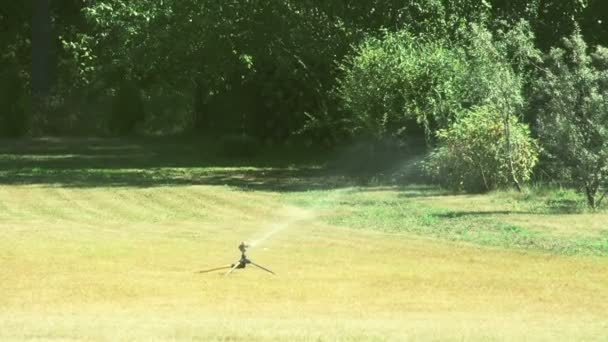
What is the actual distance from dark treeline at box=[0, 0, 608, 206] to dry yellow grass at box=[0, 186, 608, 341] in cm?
674

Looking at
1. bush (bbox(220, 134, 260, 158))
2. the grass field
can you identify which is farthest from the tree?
bush (bbox(220, 134, 260, 158))

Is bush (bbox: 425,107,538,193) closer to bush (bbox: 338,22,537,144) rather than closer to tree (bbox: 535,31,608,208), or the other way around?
bush (bbox: 338,22,537,144)

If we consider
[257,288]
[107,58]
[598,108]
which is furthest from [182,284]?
[107,58]

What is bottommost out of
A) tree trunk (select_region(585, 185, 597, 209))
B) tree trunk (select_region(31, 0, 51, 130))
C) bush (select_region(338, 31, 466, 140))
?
tree trunk (select_region(585, 185, 597, 209))

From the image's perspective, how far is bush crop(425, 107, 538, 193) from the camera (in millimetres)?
28109

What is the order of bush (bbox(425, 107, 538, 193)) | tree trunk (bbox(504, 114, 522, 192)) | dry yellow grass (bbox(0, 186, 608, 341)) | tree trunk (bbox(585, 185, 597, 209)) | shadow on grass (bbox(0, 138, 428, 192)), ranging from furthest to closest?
shadow on grass (bbox(0, 138, 428, 192)), bush (bbox(425, 107, 538, 193)), tree trunk (bbox(504, 114, 522, 192)), tree trunk (bbox(585, 185, 597, 209)), dry yellow grass (bbox(0, 186, 608, 341))

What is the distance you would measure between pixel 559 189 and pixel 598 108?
4490 mm

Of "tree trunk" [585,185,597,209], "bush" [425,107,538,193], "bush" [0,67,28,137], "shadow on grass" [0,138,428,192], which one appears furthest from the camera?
"bush" [0,67,28,137]

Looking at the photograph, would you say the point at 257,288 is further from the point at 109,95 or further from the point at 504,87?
the point at 109,95

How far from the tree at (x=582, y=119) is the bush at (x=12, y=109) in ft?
128

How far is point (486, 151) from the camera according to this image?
2819cm

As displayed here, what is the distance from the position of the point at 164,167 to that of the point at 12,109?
2311cm

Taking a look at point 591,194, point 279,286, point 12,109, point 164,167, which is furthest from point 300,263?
point 12,109

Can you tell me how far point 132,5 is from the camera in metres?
38.4
